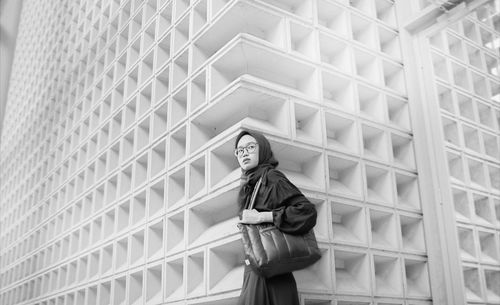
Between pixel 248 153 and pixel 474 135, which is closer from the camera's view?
pixel 248 153

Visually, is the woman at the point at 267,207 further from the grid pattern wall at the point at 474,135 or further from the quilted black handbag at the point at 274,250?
the grid pattern wall at the point at 474,135

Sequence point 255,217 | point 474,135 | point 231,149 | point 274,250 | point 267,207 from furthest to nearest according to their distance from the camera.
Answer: point 474,135 < point 231,149 < point 267,207 < point 255,217 < point 274,250

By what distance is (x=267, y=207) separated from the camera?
393 cm

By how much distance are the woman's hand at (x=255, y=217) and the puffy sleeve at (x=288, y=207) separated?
45 millimetres

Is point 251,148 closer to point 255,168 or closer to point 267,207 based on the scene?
point 255,168

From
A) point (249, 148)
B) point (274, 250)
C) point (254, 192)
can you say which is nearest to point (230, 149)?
point (249, 148)

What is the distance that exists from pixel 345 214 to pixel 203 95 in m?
1.93

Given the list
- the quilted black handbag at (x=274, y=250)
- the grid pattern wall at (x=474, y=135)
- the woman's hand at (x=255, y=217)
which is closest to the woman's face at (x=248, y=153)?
the woman's hand at (x=255, y=217)

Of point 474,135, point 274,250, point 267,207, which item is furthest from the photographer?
point 474,135

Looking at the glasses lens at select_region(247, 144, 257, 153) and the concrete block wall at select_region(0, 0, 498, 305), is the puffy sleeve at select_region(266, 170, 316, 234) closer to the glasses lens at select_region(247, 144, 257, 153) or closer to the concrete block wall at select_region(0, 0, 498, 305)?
the glasses lens at select_region(247, 144, 257, 153)

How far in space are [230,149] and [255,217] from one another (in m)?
1.05

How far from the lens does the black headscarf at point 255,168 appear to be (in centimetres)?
406

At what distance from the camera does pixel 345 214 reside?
5121mm

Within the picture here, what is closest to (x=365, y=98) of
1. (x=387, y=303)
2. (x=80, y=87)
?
(x=387, y=303)
